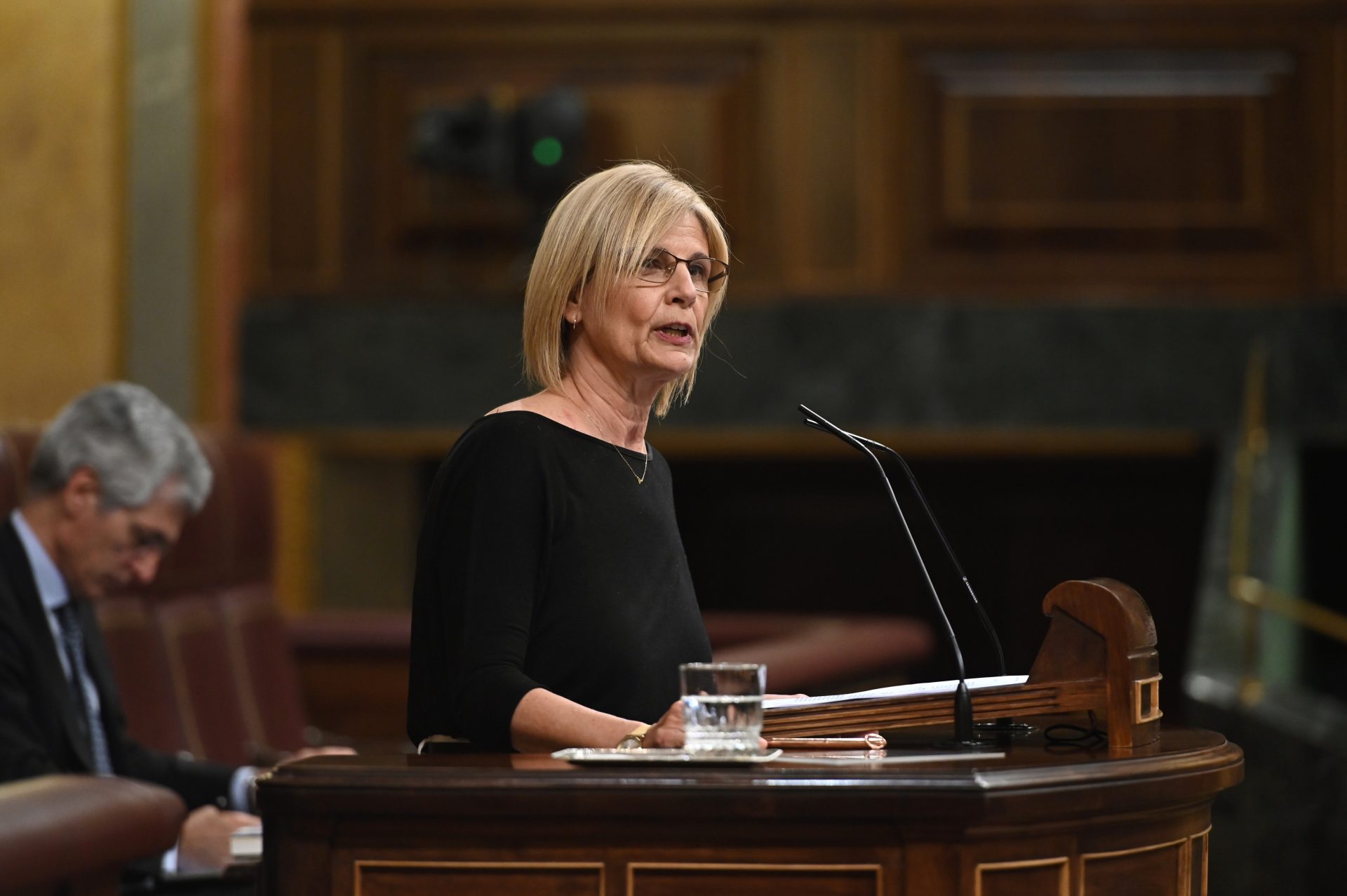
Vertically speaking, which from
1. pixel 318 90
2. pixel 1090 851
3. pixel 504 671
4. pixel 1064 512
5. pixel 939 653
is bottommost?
pixel 939 653

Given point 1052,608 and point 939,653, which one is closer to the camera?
point 1052,608

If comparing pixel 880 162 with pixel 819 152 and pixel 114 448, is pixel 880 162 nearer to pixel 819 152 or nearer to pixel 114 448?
pixel 819 152

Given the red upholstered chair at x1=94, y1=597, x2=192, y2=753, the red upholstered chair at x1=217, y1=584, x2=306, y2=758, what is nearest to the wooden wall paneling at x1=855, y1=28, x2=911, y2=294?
the red upholstered chair at x1=217, y1=584, x2=306, y2=758

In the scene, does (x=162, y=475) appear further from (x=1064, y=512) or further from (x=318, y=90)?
(x=1064, y=512)

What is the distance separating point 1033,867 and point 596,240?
2.51 feet

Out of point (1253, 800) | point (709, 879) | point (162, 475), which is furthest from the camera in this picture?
point (1253, 800)

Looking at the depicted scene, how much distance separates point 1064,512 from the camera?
22.9 ft

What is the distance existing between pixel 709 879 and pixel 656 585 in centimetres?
43

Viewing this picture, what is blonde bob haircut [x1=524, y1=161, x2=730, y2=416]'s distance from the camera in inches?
73.5

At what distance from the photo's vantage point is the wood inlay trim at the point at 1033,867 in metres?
1.45

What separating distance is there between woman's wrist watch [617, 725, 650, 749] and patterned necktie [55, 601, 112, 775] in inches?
55.8

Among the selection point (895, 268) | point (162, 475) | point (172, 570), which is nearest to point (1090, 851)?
point (162, 475)

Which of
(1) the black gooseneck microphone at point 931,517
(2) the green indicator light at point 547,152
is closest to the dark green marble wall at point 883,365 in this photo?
(2) the green indicator light at point 547,152

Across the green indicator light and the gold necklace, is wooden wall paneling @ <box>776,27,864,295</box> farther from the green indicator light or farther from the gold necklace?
the gold necklace
